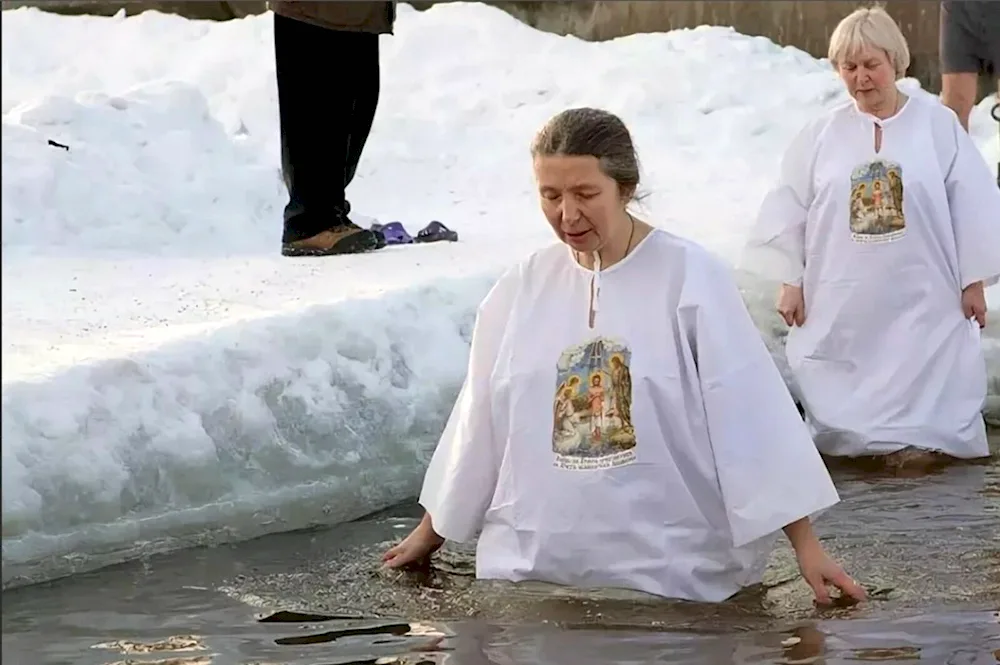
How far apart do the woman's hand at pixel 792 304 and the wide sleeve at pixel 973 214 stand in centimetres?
51

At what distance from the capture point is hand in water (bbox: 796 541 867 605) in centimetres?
290

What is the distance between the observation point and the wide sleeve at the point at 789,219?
4.99 m

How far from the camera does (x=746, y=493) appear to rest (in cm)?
296

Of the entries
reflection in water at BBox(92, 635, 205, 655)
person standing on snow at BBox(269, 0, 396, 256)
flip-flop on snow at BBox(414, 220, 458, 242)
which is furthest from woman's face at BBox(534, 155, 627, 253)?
flip-flop on snow at BBox(414, 220, 458, 242)

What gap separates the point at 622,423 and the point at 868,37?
202 centimetres

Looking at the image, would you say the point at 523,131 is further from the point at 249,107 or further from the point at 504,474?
the point at 504,474

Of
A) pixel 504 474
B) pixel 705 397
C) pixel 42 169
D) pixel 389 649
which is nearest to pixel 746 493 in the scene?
pixel 705 397

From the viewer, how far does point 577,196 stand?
295 centimetres

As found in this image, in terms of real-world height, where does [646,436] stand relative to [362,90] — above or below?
below

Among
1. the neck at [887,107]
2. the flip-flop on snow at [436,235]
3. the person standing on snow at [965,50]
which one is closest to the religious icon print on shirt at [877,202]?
the neck at [887,107]

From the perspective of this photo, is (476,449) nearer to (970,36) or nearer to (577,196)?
(577,196)

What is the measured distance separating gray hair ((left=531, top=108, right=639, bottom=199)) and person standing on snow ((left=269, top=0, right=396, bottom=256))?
3140mm

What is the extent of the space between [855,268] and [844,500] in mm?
946

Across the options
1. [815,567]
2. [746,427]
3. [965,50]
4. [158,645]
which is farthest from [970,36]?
[158,645]
